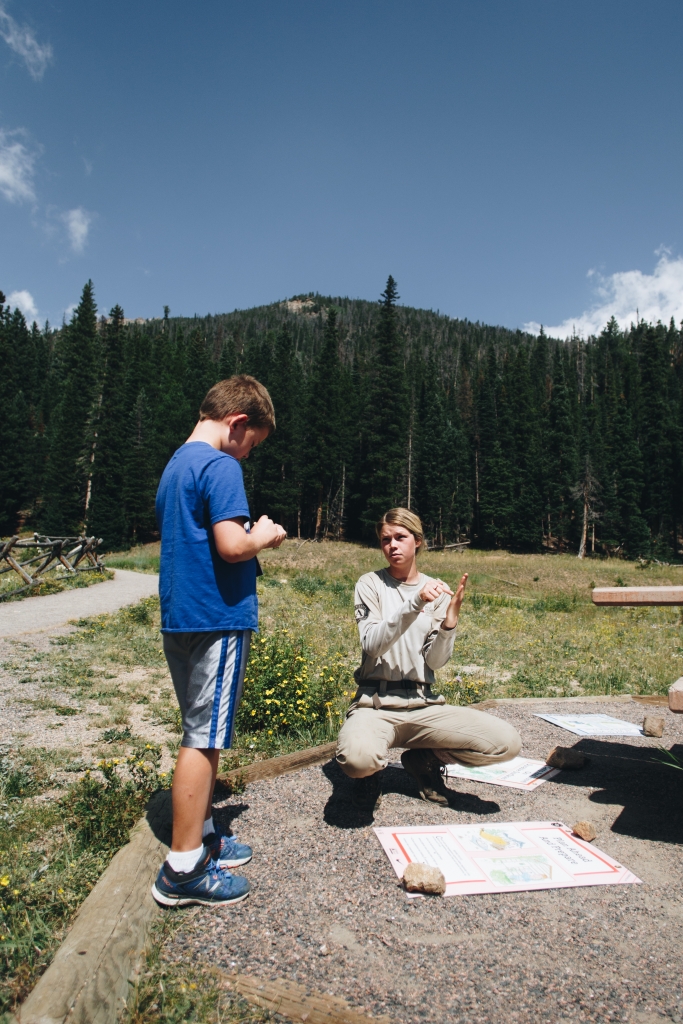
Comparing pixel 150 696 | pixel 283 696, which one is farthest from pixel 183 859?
pixel 150 696

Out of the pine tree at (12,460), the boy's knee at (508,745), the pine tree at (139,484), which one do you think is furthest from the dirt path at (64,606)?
the pine tree at (12,460)

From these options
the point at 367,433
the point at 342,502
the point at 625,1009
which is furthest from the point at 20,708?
the point at 342,502

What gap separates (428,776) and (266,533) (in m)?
2.03

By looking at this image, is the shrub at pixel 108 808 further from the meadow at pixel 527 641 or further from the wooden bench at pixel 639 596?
the meadow at pixel 527 641

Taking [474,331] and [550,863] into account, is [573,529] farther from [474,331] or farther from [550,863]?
[474,331]

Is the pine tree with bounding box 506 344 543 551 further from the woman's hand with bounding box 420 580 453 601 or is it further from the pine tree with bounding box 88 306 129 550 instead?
the woman's hand with bounding box 420 580 453 601

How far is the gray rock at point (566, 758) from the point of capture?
406cm

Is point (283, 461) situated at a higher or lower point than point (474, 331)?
lower

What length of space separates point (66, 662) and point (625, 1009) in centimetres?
736

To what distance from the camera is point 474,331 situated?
453 ft

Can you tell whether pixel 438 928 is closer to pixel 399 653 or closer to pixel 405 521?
pixel 399 653

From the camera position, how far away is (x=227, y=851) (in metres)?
2.59

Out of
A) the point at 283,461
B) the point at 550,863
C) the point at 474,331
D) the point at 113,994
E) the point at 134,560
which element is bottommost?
the point at 134,560

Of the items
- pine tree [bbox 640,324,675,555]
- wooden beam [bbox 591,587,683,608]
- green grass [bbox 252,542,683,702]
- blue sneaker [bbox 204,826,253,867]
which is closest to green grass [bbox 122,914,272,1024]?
blue sneaker [bbox 204,826,253,867]
